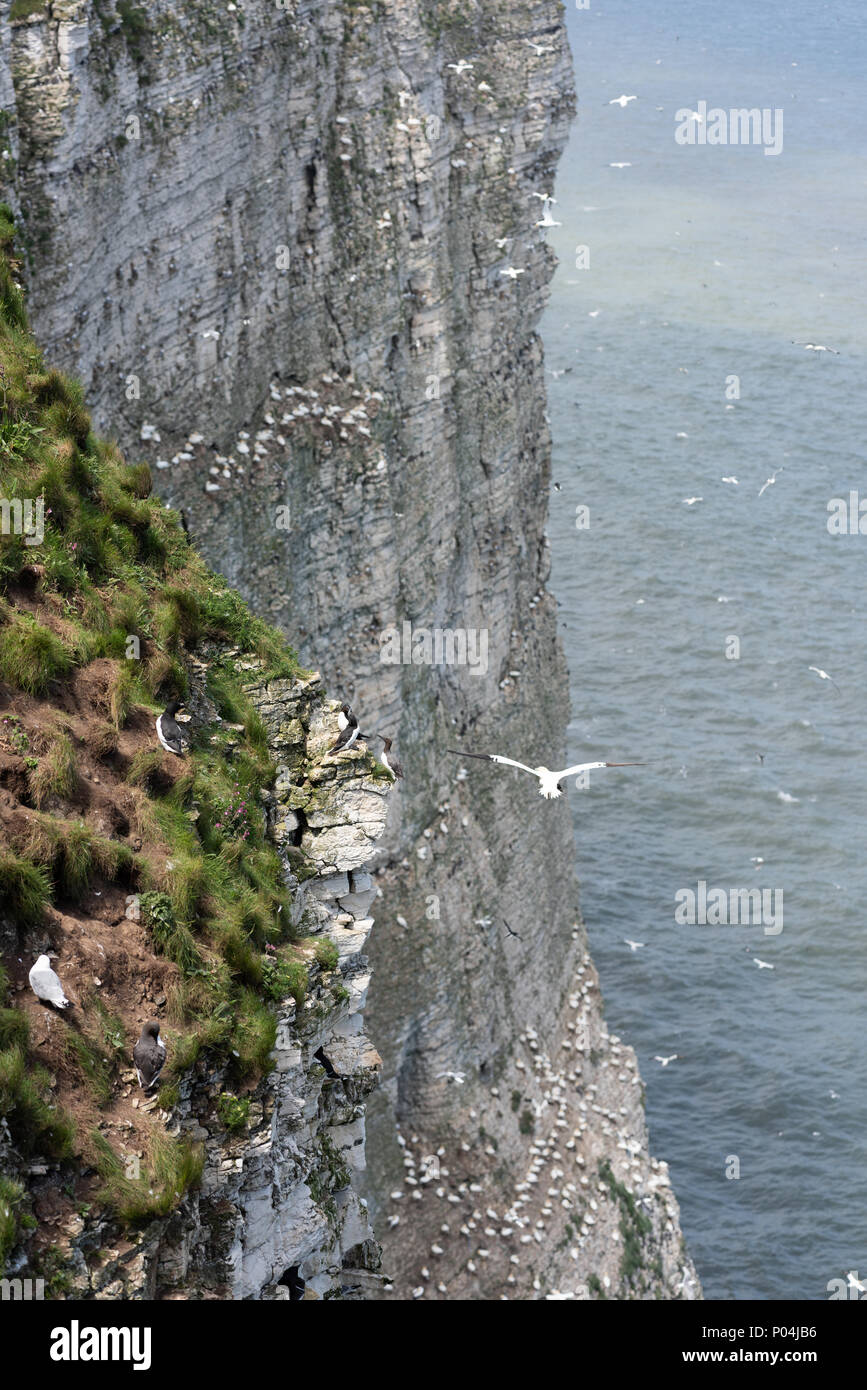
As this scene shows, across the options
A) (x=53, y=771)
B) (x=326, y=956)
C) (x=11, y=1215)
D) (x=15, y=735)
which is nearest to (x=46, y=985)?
(x=11, y=1215)

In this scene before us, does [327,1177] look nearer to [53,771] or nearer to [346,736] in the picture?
[346,736]

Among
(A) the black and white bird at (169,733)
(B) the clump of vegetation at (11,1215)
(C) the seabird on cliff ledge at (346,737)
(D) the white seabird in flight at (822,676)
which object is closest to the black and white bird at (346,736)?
(C) the seabird on cliff ledge at (346,737)

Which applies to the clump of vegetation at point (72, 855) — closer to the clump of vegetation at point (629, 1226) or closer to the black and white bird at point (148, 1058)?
the black and white bird at point (148, 1058)

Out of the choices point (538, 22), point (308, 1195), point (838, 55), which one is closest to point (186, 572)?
point (308, 1195)

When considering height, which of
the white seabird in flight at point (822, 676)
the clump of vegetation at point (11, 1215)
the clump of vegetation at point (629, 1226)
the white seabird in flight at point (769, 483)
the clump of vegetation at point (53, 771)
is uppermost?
the clump of vegetation at point (53, 771)

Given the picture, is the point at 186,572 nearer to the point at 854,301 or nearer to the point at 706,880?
the point at 706,880
